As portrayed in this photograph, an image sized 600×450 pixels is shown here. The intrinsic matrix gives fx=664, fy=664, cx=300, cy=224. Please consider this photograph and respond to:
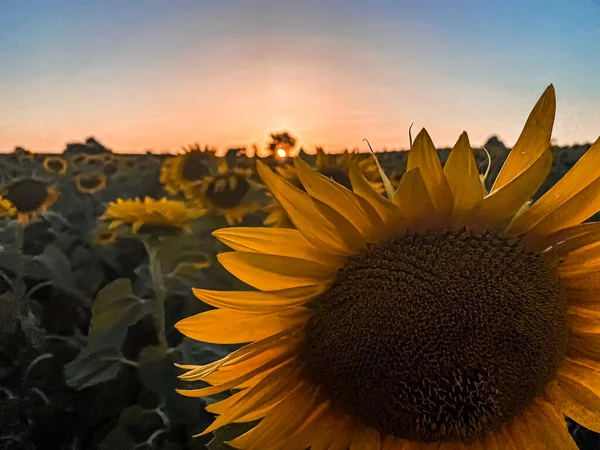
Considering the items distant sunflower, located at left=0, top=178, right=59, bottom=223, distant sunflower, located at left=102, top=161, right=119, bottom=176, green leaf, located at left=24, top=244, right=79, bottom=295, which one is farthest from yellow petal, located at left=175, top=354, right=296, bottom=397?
distant sunflower, located at left=102, top=161, right=119, bottom=176

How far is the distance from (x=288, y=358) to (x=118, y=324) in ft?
2.93

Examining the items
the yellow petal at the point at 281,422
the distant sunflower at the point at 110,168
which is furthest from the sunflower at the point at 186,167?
the yellow petal at the point at 281,422

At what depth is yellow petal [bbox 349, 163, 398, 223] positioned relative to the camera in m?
0.54

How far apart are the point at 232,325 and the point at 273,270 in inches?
2.8

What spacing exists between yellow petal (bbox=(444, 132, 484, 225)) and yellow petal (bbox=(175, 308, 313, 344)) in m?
0.18

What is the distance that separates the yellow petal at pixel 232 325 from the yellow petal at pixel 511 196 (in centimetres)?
19

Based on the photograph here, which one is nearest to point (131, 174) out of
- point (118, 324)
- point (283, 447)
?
point (118, 324)

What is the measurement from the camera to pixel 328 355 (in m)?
0.63

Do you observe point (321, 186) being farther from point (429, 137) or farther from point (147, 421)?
point (147, 421)

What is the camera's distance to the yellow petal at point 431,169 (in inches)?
21.1

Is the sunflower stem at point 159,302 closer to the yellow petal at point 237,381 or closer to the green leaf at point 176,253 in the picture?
the green leaf at point 176,253

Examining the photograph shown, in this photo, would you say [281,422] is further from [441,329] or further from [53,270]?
[53,270]

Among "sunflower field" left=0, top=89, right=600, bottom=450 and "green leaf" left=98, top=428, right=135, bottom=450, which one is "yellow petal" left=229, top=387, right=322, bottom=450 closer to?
"sunflower field" left=0, top=89, right=600, bottom=450

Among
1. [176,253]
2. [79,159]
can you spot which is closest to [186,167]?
[79,159]
